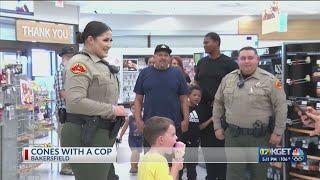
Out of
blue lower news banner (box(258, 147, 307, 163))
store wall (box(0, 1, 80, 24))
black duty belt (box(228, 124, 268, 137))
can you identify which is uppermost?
store wall (box(0, 1, 80, 24))

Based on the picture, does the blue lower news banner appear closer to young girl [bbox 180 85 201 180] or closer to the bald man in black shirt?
the bald man in black shirt

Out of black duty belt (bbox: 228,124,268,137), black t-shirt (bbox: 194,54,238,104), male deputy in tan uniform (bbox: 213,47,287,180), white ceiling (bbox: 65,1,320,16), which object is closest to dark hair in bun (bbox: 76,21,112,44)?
male deputy in tan uniform (bbox: 213,47,287,180)

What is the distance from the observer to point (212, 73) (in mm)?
4766

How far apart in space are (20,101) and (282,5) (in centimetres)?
966

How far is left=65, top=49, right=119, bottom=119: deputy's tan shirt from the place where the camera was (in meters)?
2.80

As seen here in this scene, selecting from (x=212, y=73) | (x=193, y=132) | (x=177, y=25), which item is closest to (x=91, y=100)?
(x=212, y=73)

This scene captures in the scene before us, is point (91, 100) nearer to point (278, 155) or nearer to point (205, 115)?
point (278, 155)

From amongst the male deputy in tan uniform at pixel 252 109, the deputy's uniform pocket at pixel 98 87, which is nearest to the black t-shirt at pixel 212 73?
the male deputy in tan uniform at pixel 252 109

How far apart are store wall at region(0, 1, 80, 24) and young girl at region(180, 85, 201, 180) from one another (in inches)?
244

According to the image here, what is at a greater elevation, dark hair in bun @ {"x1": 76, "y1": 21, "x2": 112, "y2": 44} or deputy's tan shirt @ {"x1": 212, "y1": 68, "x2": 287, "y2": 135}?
dark hair in bun @ {"x1": 76, "y1": 21, "x2": 112, "y2": 44}

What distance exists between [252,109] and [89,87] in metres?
1.76

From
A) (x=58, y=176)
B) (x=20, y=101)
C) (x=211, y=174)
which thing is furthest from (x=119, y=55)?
(x=211, y=174)

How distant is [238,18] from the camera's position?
51.0ft

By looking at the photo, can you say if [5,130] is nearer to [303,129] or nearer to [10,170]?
[10,170]
